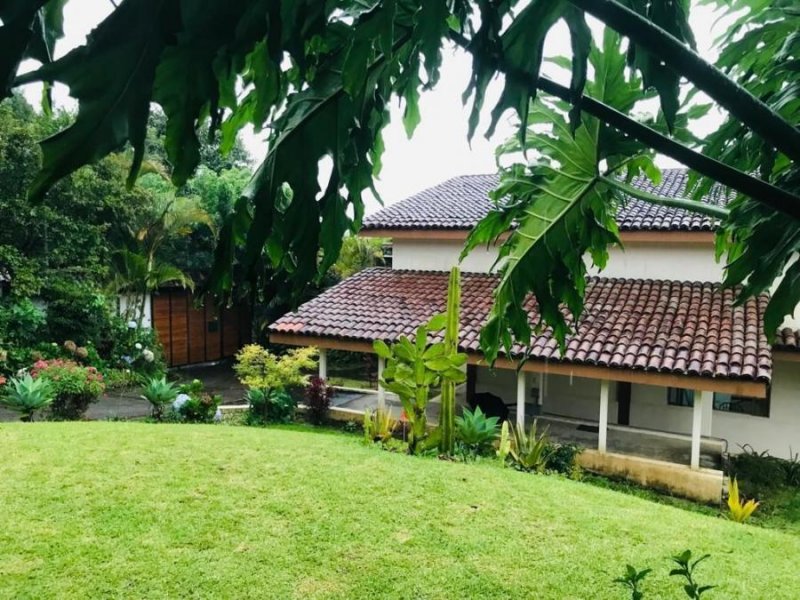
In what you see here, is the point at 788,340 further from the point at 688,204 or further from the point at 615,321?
the point at 688,204

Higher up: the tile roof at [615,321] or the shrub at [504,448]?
the tile roof at [615,321]

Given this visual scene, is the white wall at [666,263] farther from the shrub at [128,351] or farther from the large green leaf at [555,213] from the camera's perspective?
the shrub at [128,351]

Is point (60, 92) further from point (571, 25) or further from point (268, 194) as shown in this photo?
point (571, 25)

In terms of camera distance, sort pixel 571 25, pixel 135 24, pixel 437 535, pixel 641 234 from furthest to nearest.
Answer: pixel 641 234 < pixel 437 535 < pixel 571 25 < pixel 135 24

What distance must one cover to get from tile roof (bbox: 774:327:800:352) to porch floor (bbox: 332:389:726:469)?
5.96 ft

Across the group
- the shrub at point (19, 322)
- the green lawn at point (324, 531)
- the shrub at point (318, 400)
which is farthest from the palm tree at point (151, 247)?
the green lawn at point (324, 531)

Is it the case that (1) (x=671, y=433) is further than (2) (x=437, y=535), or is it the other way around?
(1) (x=671, y=433)

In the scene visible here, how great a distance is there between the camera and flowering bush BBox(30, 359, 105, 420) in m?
9.76

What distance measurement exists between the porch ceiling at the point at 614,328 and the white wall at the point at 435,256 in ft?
0.79

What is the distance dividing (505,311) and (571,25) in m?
2.07

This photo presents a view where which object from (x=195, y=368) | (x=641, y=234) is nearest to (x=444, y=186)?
(x=641, y=234)

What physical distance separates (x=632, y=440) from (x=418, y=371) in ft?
13.0

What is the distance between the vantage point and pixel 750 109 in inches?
41.1

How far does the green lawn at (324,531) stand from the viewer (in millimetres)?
4227
